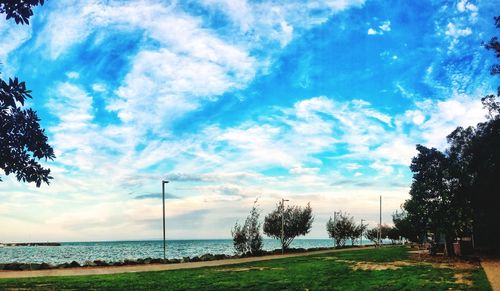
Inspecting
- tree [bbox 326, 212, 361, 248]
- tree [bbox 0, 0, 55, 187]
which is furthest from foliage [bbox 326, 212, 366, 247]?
tree [bbox 0, 0, 55, 187]

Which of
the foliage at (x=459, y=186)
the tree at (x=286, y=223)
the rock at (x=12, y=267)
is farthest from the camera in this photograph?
the tree at (x=286, y=223)

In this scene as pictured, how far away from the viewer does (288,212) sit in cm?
5644

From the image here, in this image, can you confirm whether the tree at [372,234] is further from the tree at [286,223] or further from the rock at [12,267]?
the rock at [12,267]

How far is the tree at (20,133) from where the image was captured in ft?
22.2

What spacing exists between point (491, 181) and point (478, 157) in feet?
7.83

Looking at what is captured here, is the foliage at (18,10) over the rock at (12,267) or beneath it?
over

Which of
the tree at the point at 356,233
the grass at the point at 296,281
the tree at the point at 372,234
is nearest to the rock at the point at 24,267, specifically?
the grass at the point at 296,281

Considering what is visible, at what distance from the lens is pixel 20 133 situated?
7277mm

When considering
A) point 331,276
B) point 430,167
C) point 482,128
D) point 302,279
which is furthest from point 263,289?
point 482,128

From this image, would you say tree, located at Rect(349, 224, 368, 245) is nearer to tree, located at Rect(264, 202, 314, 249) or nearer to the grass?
tree, located at Rect(264, 202, 314, 249)

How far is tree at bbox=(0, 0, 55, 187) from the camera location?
22.2ft

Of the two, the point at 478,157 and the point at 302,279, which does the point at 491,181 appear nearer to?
the point at 478,157

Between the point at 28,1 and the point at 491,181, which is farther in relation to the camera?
the point at 491,181

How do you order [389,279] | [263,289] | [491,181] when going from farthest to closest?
[491,181]
[389,279]
[263,289]
